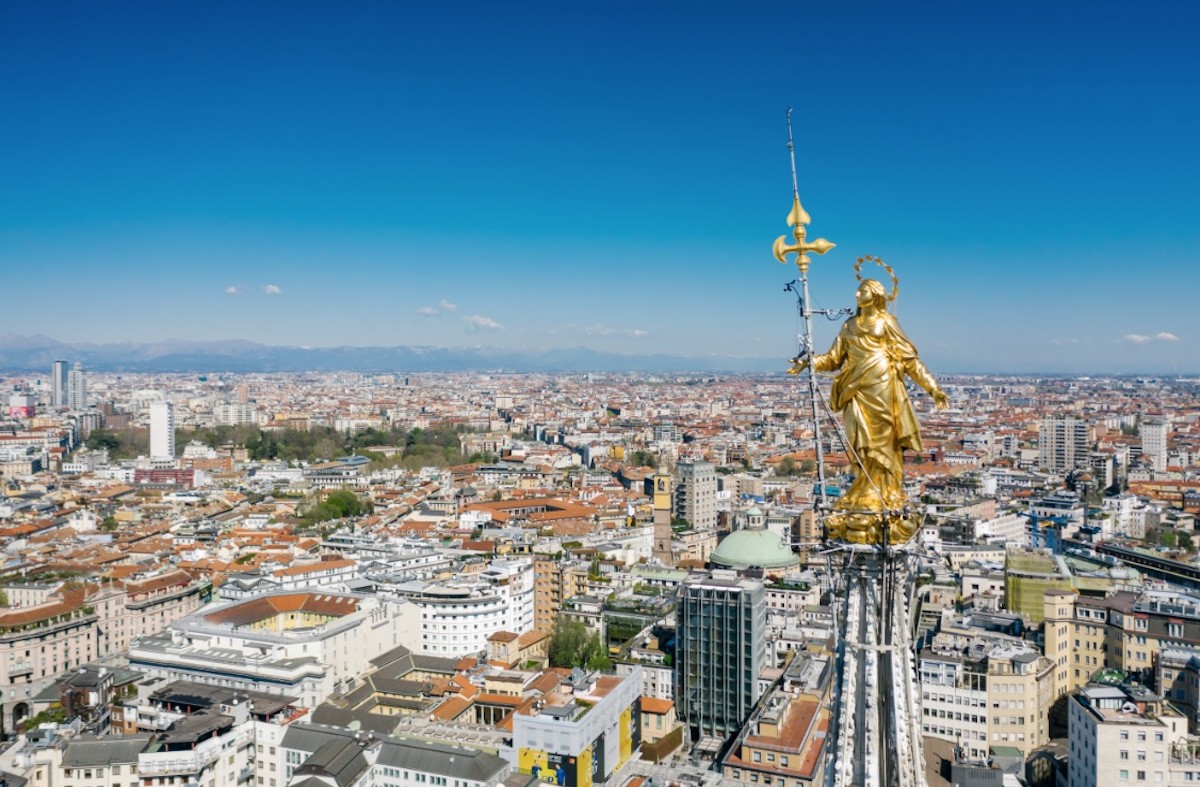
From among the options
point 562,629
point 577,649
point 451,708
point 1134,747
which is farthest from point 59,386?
point 1134,747

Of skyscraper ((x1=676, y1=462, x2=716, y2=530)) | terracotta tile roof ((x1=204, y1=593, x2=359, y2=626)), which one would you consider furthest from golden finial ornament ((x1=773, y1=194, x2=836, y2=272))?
skyscraper ((x1=676, y1=462, x2=716, y2=530))

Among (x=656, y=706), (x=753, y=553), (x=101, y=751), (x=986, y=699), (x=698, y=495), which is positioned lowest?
(x=656, y=706)

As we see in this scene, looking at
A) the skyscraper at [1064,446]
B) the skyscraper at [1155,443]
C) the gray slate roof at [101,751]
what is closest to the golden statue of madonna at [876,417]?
the gray slate roof at [101,751]

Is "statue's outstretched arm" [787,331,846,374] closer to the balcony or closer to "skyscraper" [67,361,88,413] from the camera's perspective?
the balcony

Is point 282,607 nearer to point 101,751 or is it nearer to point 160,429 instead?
point 101,751

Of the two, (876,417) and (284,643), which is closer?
(876,417)

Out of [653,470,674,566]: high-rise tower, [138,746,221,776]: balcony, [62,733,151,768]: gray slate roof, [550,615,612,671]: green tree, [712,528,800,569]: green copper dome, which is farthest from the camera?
[653,470,674,566]: high-rise tower
